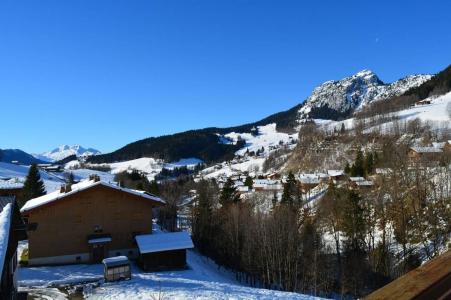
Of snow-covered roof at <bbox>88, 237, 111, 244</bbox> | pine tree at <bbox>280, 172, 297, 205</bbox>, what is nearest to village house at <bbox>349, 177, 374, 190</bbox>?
pine tree at <bbox>280, 172, 297, 205</bbox>

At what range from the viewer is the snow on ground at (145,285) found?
21547 mm

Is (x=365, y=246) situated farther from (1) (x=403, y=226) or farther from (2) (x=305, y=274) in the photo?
(2) (x=305, y=274)

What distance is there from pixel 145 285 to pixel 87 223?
11.7 m

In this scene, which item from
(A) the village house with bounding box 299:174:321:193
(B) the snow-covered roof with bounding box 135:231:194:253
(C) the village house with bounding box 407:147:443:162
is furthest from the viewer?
(A) the village house with bounding box 299:174:321:193

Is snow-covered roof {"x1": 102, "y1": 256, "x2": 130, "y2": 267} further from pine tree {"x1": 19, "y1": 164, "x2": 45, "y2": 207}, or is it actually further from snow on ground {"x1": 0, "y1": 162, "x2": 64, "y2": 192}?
snow on ground {"x1": 0, "y1": 162, "x2": 64, "y2": 192}

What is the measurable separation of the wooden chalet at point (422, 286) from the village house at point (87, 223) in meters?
33.4

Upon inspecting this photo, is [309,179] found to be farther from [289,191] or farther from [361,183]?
[289,191]

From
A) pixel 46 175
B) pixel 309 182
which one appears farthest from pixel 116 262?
pixel 46 175

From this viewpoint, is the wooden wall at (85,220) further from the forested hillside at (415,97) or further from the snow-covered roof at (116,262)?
the forested hillside at (415,97)

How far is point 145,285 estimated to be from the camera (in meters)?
24.7

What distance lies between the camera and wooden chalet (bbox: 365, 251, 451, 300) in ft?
7.47

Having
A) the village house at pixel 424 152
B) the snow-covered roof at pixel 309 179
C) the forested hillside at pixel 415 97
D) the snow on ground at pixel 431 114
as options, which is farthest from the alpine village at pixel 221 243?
the forested hillside at pixel 415 97

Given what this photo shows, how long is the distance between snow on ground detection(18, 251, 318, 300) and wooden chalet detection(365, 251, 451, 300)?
637 inches

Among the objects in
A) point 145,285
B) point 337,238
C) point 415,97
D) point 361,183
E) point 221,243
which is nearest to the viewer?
point 145,285
